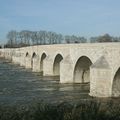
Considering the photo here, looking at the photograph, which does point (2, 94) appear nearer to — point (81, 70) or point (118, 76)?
point (118, 76)

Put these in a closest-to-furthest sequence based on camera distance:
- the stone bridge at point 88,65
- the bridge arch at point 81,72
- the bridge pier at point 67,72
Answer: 1. the stone bridge at point 88,65
2. the bridge arch at point 81,72
3. the bridge pier at point 67,72

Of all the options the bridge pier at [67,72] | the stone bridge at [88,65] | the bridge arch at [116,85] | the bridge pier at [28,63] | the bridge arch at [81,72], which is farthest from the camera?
the bridge pier at [28,63]

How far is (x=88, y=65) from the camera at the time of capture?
30.2 m

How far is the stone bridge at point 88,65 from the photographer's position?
21.7 meters

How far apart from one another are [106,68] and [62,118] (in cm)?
1505

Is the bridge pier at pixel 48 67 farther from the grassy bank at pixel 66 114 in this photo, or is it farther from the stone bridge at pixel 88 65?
the grassy bank at pixel 66 114

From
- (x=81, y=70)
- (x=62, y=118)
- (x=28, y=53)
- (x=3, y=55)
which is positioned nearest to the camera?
(x=62, y=118)

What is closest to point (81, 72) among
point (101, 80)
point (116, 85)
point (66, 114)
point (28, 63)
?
point (101, 80)

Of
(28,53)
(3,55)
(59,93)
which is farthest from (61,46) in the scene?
(3,55)

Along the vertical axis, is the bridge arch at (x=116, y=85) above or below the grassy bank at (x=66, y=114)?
below

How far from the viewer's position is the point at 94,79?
22.4 meters

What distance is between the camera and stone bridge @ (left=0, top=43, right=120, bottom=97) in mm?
21656

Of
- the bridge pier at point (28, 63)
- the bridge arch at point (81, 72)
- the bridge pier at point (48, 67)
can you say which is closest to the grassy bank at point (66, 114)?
the bridge arch at point (81, 72)

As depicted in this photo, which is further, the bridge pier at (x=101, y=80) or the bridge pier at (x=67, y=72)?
the bridge pier at (x=67, y=72)
